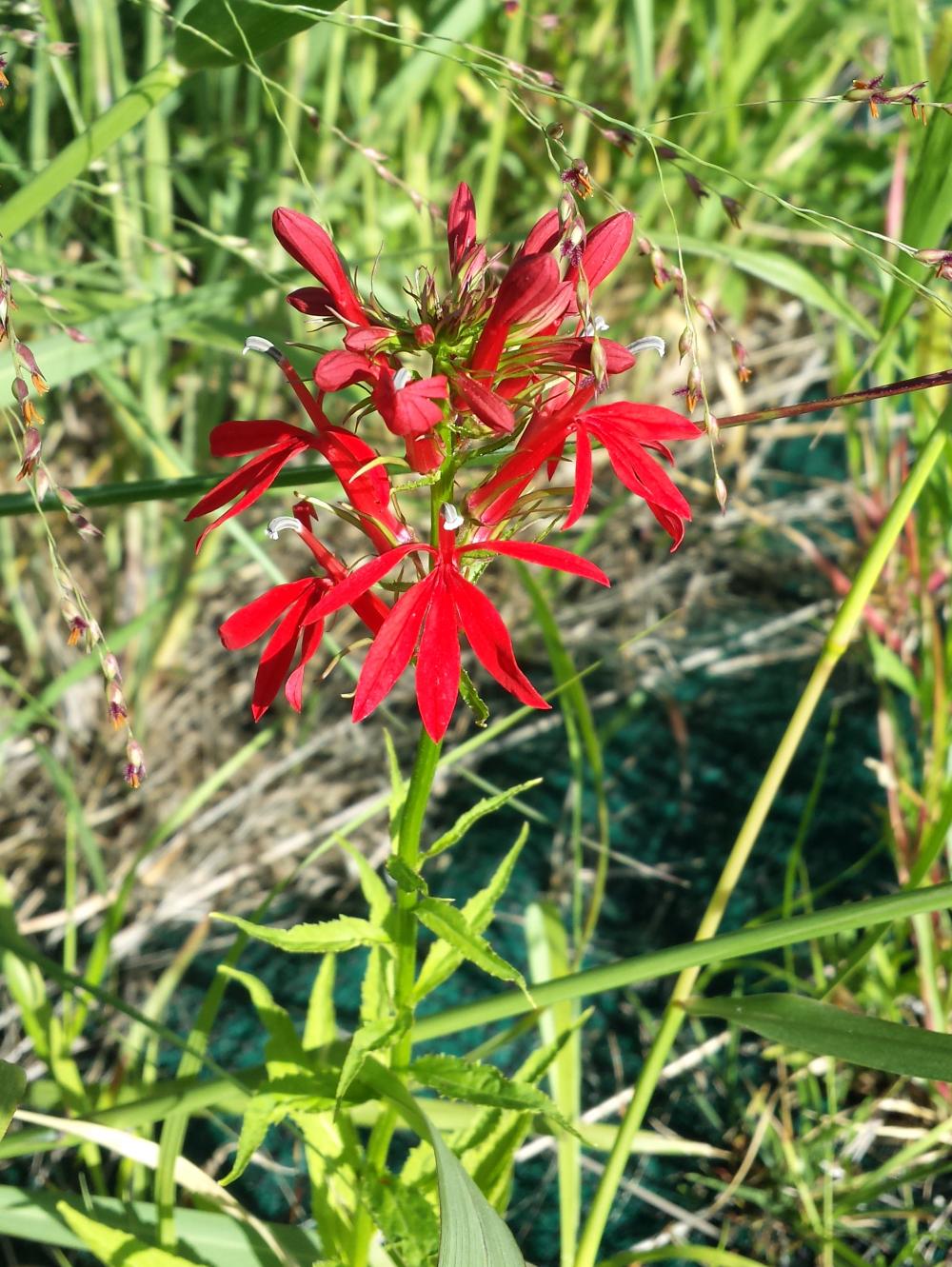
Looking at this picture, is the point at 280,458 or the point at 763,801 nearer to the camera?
the point at 280,458

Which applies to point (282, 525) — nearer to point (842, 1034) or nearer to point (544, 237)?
point (544, 237)

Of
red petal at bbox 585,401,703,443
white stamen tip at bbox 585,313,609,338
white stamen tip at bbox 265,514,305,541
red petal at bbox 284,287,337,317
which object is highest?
red petal at bbox 284,287,337,317

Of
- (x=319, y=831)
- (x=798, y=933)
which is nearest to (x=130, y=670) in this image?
(x=319, y=831)

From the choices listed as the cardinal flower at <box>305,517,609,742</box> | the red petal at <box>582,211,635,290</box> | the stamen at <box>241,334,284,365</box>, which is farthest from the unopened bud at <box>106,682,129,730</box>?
the red petal at <box>582,211,635,290</box>

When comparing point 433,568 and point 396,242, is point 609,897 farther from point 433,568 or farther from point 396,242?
point 396,242

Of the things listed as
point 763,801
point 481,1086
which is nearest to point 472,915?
point 481,1086

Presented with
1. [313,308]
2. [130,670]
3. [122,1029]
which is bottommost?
[122,1029]

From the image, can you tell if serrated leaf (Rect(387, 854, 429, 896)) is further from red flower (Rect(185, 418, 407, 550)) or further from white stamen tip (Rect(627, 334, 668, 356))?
white stamen tip (Rect(627, 334, 668, 356))
